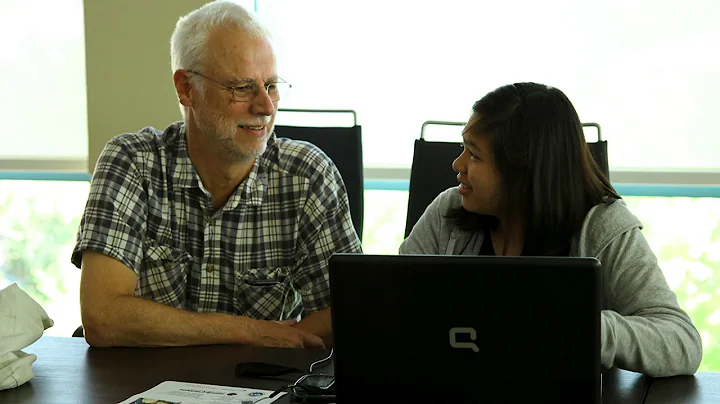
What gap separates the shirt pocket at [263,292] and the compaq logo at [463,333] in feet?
3.30

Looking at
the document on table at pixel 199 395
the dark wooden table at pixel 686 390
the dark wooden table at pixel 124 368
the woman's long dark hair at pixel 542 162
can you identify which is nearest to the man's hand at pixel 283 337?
the dark wooden table at pixel 124 368

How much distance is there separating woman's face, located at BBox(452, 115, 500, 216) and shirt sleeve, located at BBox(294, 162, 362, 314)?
37cm

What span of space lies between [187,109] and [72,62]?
1.64 metres

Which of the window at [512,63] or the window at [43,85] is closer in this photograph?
the window at [512,63]

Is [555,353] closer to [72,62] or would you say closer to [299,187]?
[299,187]

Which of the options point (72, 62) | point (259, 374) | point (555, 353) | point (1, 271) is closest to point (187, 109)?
point (259, 374)

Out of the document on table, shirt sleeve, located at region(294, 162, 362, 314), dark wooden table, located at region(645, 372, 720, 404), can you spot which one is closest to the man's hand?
shirt sleeve, located at region(294, 162, 362, 314)

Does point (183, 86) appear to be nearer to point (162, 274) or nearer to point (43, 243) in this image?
point (162, 274)

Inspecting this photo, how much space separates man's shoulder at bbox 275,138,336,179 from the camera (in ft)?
6.65

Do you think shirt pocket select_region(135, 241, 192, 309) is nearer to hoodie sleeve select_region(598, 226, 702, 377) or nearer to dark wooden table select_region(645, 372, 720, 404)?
hoodie sleeve select_region(598, 226, 702, 377)

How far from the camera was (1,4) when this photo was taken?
11.6 ft

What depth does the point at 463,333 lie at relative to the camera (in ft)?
3.36

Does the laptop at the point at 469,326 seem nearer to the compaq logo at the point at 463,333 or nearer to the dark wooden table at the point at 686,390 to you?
the compaq logo at the point at 463,333

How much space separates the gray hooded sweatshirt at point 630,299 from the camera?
4.39 feet
